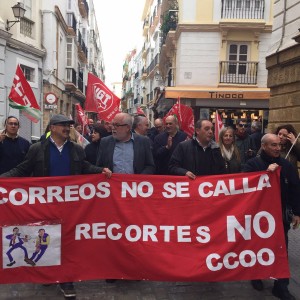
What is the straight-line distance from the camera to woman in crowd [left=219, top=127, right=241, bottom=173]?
5469 millimetres

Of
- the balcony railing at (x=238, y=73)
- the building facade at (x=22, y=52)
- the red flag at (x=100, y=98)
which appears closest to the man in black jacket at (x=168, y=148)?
the red flag at (x=100, y=98)

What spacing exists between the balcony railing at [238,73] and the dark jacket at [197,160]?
17771 mm

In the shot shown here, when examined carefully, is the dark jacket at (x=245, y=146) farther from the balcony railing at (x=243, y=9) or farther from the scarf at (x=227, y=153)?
the balcony railing at (x=243, y=9)

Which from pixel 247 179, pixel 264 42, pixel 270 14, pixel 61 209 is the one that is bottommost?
pixel 61 209

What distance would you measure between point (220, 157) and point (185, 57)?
1796 centimetres

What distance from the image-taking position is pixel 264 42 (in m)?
21.9

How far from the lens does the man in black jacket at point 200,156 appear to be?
4793mm

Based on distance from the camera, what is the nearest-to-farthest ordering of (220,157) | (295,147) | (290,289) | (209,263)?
(209,263) → (290,289) → (220,157) → (295,147)

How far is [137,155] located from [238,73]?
18307 mm

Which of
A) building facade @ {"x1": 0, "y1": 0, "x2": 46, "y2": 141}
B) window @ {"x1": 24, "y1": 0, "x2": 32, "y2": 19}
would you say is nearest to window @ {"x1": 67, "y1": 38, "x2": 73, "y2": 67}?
building facade @ {"x1": 0, "y1": 0, "x2": 46, "y2": 141}

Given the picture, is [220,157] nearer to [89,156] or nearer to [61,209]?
[61,209]

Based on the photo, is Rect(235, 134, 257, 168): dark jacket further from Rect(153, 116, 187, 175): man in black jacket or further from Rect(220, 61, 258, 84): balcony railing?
Rect(220, 61, 258, 84): balcony railing

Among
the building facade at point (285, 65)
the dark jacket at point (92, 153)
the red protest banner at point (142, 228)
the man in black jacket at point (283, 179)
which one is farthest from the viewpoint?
the building facade at point (285, 65)

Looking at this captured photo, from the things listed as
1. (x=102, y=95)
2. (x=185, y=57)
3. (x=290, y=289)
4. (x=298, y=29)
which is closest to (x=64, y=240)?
(x=290, y=289)
